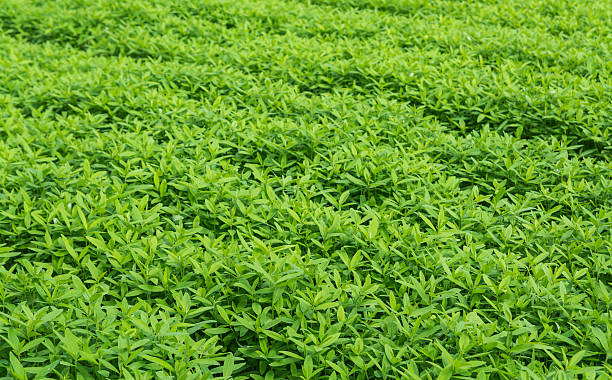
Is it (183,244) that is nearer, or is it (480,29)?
(183,244)

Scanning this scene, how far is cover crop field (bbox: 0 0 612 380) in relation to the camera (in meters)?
2.03

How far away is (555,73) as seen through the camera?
4402 mm

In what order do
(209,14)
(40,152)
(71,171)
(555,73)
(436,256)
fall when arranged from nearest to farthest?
(436,256)
(71,171)
(40,152)
(555,73)
(209,14)

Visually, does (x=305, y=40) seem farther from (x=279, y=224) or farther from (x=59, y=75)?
(x=279, y=224)

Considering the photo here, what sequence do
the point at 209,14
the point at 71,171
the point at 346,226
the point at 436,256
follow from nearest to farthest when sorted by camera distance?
the point at 436,256 → the point at 346,226 → the point at 71,171 → the point at 209,14

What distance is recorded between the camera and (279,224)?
2.71 m

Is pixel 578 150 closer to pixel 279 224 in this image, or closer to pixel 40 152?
pixel 279 224

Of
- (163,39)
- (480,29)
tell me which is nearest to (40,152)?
(163,39)

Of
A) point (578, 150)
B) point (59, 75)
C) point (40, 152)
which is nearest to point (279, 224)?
point (40, 152)

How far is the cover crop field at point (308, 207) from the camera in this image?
203 centimetres

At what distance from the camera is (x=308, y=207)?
2822 mm

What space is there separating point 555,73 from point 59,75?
3.89 m

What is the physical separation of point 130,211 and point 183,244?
1.30 ft

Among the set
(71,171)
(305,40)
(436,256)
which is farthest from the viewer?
(305,40)
